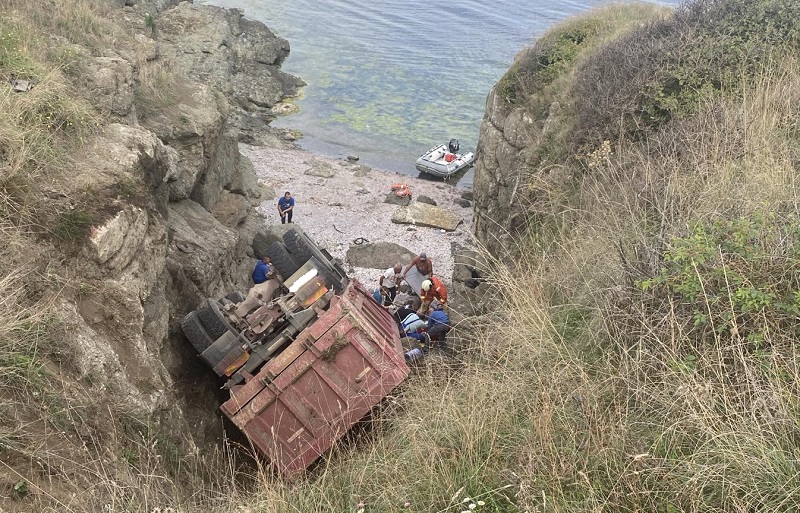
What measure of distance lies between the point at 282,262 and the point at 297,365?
272 cm

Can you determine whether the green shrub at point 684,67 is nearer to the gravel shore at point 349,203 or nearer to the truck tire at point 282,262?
the truck tire at point 282,262

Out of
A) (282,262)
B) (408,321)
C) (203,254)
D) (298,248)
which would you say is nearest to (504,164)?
(408,321)

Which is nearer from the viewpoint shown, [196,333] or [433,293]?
[196,333]

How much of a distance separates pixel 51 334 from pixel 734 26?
12.0m

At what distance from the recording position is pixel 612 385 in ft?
12.9

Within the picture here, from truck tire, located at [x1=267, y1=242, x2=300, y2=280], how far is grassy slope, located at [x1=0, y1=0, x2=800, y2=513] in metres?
3.46

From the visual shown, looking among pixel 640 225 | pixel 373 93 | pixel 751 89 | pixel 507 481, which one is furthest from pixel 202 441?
pixel 373 93

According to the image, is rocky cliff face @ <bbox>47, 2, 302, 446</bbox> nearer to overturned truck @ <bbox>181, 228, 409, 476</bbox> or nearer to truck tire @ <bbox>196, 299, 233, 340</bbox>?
truck tire @ <bbox>196, 299, 233, 340</bbox>

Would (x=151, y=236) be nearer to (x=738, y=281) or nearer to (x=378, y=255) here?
(x=738, y=281)

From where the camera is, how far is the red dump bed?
666 cm

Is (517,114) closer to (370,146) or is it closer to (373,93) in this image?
(370,146)

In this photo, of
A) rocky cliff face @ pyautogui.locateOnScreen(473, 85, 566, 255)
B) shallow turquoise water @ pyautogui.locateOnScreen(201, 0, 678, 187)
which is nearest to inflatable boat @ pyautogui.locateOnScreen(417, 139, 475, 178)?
shallow turquoise water @ pyautogui.locateOnScreen(201, 0, 678, 187)

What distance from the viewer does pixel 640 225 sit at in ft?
19.7

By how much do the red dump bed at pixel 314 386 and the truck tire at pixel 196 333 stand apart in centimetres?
89
